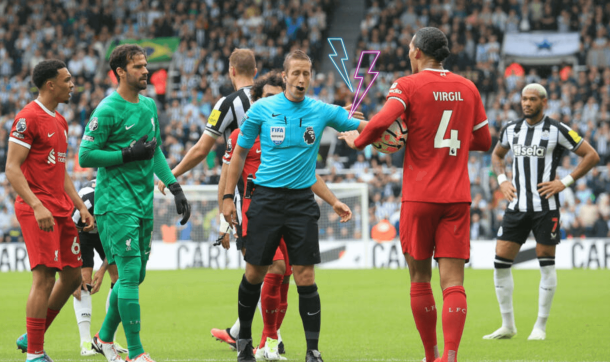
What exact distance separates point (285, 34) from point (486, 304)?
1919 cm

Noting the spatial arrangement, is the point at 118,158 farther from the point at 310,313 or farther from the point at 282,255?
the point at 310,313

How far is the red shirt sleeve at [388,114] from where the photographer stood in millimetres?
5570

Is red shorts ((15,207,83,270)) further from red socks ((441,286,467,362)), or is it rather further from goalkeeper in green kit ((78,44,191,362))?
red socks ((441,286,467,362))

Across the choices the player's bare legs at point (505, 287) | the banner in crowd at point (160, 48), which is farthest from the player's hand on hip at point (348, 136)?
the banner in crowd at point (160, 48)

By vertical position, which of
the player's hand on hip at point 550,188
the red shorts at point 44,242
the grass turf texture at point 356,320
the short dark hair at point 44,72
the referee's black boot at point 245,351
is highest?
the short dark hair at point 44,72

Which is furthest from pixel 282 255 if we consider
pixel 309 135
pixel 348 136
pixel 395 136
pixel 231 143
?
pixel 395 136

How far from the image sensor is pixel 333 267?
1914 centimetres

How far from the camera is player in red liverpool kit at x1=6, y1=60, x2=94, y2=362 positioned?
6.22m

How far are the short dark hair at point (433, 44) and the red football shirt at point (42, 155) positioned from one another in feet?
9.96

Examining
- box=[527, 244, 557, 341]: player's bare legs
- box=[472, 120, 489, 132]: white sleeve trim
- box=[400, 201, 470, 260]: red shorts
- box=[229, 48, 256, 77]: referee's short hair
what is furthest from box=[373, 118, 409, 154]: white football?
box=[527, 244, 557, 341]: player's bare legs

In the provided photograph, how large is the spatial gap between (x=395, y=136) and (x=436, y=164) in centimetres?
36

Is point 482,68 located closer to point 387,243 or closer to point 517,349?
point 387,243

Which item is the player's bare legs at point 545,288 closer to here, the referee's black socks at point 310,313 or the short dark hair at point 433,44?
the referee's black socks at point 310,313

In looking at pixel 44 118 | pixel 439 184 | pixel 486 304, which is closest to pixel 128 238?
pixel 44 118
